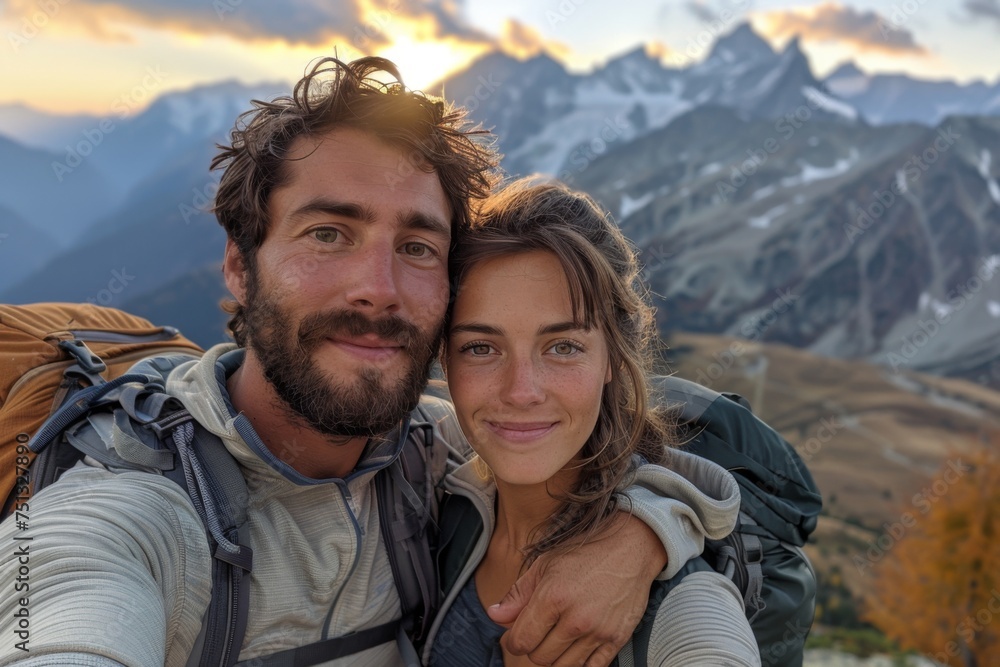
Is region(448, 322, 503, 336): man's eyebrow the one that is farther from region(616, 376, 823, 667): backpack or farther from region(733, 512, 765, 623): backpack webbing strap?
region(733, 512, 765, 623): backpack webbing strap

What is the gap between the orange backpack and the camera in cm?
293

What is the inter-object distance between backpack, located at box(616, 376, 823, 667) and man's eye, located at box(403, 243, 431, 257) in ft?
4.68

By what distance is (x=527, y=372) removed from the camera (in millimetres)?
3174

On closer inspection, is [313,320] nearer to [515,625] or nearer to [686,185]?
[515,625]

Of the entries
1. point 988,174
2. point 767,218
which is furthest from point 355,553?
point 988,174

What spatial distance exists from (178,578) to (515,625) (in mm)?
1312

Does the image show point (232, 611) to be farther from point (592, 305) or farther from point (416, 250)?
point (592, 305)

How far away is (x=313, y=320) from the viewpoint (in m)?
3.19

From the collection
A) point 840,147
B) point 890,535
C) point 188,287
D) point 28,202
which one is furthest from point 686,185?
point 28,202

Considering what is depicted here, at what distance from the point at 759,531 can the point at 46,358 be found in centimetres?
323

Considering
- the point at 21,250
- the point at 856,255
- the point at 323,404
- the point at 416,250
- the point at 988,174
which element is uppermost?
the point at 416,250

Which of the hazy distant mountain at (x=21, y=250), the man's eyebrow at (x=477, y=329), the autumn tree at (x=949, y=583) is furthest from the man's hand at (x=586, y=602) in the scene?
the hazy distant mountain at (x=21, y=250)

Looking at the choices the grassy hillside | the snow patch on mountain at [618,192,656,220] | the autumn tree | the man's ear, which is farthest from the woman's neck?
the snow patch on mountain at [618,192,656,220]

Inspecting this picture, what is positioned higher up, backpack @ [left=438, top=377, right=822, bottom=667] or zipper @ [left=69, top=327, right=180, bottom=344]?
zipper @ [left=69, top=327, right=180, bottom=344]
